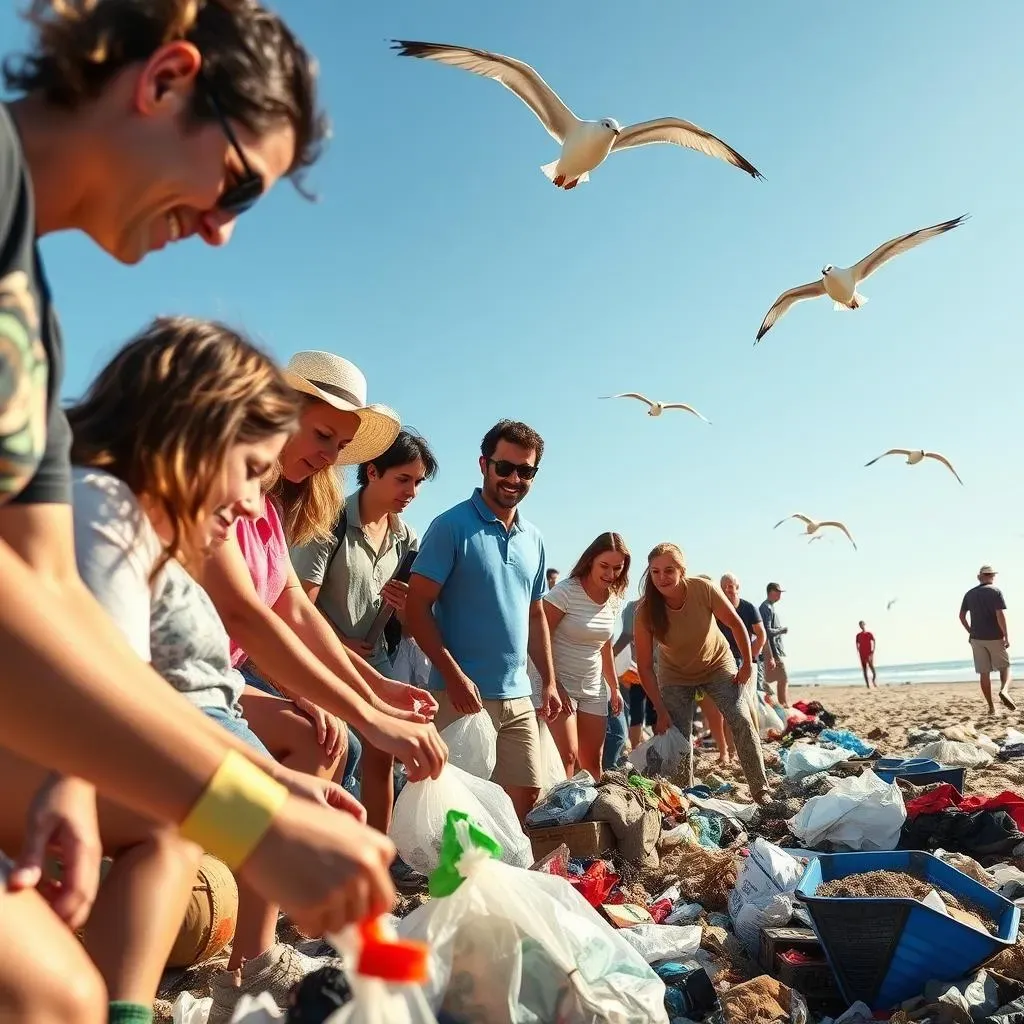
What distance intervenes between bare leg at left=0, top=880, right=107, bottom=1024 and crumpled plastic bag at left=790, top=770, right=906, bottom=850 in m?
3.40

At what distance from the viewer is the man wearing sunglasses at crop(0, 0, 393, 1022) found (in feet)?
2.64

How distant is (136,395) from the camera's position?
152 cm

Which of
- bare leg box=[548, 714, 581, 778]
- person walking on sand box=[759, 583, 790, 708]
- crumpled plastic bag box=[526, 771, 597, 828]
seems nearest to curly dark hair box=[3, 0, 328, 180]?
crumpled plastic bag box=[526, 771, 597, 828]

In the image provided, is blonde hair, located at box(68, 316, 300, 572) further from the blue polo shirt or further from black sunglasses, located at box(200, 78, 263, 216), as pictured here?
the blue polo shirt

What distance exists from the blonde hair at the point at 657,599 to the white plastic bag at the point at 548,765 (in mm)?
1783

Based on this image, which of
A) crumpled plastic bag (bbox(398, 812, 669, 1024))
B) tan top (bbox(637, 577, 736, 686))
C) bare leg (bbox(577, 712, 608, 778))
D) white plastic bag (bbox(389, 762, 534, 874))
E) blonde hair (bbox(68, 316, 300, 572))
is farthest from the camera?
tan top (bbox(637, 577, 736, 686))

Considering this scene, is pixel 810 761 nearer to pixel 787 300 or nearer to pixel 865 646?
pixel 787 300

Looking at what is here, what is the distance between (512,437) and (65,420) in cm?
368

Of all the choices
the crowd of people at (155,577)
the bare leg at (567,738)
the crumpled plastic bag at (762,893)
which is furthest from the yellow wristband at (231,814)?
the bare leg at (567,738)

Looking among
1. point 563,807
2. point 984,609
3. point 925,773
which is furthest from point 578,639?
point 984,609

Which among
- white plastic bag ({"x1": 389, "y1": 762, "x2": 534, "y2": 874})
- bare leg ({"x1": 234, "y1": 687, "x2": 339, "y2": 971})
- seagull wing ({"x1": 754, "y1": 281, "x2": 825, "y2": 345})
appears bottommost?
white plastic bag ({"x1": 389, "y1": 762, "x2": 534, "y2": 874})

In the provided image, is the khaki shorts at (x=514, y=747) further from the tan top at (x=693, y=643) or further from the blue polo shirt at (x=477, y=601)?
the tan top at (x=693, y=643)

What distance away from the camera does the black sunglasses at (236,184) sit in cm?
108

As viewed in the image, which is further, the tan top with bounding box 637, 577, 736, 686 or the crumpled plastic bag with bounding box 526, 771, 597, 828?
the tan top with bounding box 637, 577, 736, 686
